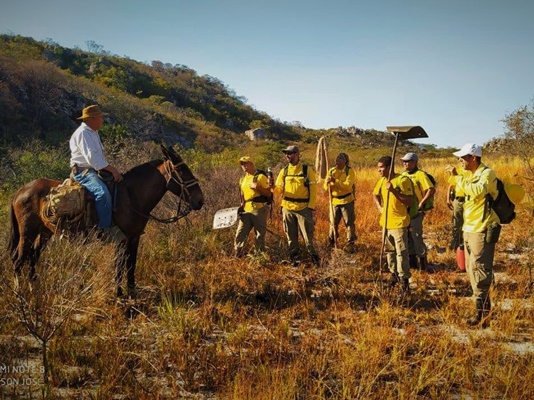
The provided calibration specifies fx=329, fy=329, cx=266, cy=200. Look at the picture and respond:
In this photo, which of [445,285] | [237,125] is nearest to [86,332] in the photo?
[445,285]

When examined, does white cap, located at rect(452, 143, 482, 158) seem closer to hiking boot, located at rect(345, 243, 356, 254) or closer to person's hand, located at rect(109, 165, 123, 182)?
hiking boot, located at rect(345, 243, 356, 254)

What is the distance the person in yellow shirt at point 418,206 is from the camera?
6.19m

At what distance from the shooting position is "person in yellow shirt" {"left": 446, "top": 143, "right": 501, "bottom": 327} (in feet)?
13.0

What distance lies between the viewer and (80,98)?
2375cm

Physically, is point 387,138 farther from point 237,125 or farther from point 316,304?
point 316,304

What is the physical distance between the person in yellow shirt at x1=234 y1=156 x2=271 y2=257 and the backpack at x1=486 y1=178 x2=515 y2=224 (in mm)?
3609

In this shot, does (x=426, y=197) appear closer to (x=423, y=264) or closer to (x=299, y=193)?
(x=423, y=264)

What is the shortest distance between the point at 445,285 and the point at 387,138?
173 ft

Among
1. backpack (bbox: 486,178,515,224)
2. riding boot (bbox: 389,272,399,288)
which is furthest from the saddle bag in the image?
backpack (bbox: 486,178,515,224)

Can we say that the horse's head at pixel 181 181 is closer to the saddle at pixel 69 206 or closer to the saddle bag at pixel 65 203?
the saddle at pixel 69 206

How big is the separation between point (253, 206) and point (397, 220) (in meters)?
2.69

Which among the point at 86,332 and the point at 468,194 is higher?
the point at 468,194

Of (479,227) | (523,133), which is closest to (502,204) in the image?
(479,227)

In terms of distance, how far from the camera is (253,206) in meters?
6.50
